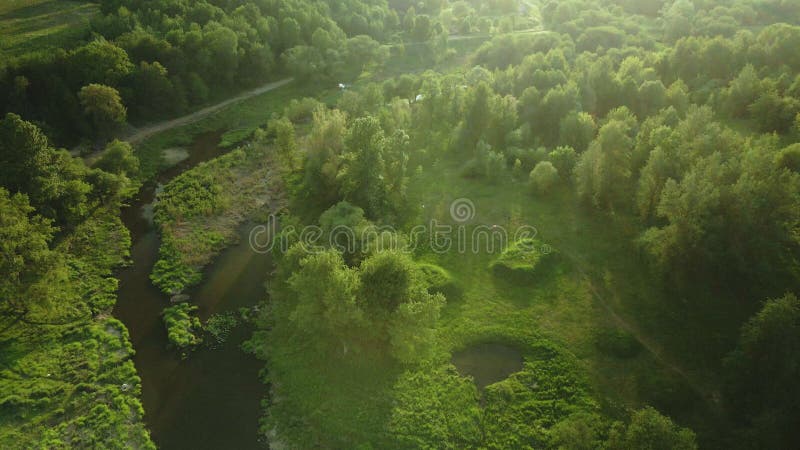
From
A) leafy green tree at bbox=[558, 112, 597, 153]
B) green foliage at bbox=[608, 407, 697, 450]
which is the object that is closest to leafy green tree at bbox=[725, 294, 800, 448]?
green foliage at bbox=[608, 407, 697, 450]

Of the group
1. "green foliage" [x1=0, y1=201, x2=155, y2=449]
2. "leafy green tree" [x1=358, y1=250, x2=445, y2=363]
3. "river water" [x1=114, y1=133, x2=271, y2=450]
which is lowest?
"river water" [x1=114, y1=133, x2=271, y2=450]

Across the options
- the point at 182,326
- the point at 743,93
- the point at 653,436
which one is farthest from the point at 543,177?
the point at 182,326

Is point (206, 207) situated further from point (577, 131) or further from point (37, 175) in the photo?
point (577, 131)

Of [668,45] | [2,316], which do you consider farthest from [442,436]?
[668,45]

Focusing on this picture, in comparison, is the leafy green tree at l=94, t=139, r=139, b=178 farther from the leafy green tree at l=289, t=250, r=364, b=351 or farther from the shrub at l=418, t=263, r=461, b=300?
the shrub at l=418, t=263, r=461, b=300

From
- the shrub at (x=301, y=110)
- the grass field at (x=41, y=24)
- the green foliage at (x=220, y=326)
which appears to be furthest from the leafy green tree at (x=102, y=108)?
the green foliage at (x=220, y=326)

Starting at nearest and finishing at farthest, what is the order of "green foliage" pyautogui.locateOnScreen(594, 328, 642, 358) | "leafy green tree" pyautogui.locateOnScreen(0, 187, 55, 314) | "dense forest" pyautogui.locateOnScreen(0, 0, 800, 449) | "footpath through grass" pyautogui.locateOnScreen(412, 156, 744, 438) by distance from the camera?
1. "dense forest" pyautogui.locateOnScreen(0, 0, 800, 449)
2. "footpath through grass" pyautogui.locateOnScreen(412, 156, 744, 438)
3. "green foliage" pyautogui.locateOnScreen(594, 328, 642, 358)
4. "leafy green tree" pyautogui.locateOnScreen(0, 187, 55, 314)
